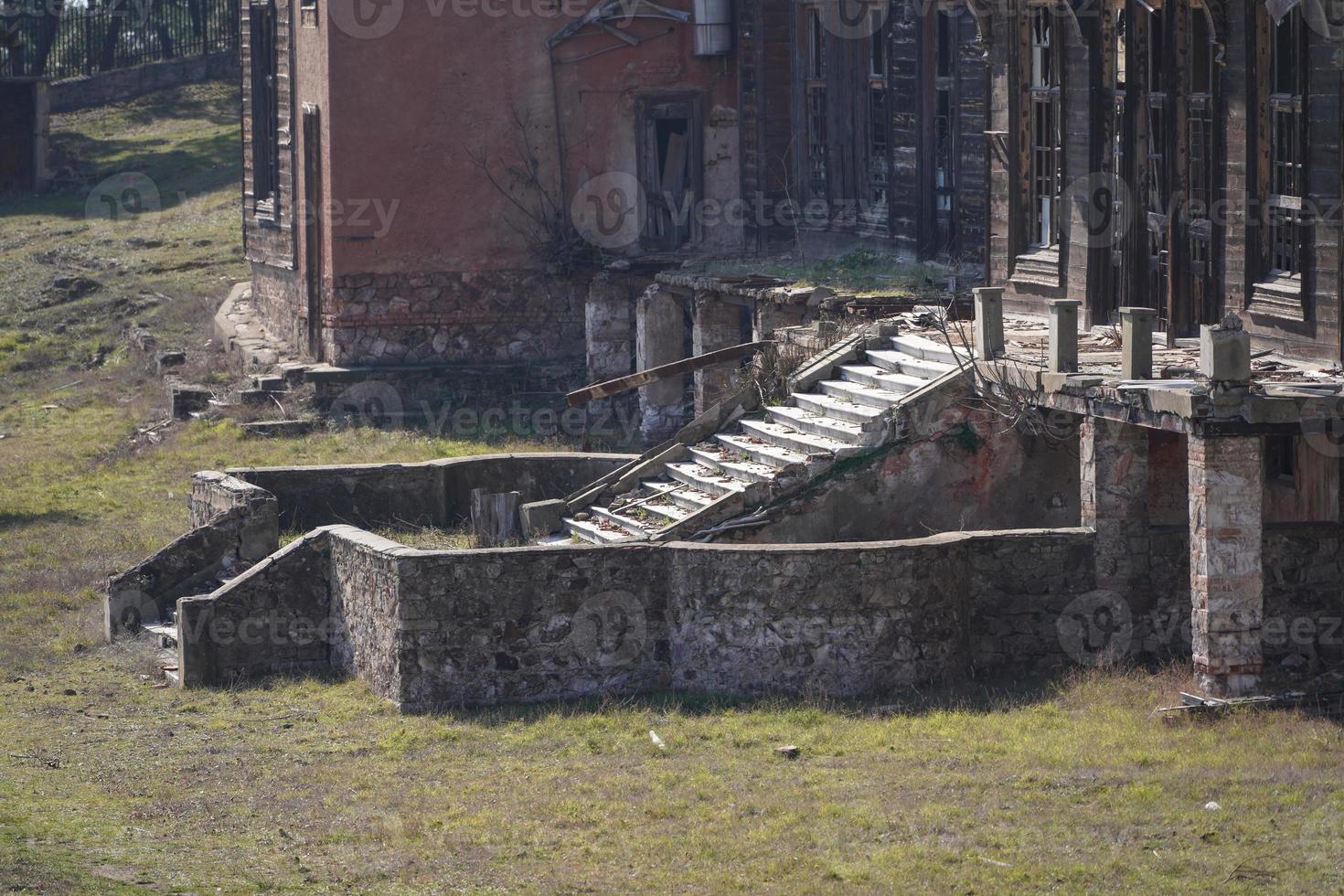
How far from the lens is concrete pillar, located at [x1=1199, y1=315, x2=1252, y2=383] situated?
533 inches

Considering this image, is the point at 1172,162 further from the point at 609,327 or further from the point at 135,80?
the point at 135,80

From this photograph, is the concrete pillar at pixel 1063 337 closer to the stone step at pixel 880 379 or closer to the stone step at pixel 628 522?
the stone step at pixel 880 379

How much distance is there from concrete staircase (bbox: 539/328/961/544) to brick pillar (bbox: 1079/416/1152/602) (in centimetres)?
181

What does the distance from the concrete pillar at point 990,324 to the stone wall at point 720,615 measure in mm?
1865

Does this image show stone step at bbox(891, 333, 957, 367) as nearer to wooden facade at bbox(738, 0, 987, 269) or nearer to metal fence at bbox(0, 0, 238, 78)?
wooden facade at bbox(738, 0, 987, 269)

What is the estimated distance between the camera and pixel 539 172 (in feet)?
88.8

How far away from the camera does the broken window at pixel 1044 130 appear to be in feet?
62.5

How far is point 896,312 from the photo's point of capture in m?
20.5

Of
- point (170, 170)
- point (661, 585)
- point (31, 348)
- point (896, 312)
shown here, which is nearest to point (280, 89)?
point (31, 348)

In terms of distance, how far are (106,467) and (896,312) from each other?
9990mm

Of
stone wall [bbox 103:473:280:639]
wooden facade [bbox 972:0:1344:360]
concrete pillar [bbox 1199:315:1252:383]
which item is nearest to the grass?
stone wall [bbox 103:473:280:639]

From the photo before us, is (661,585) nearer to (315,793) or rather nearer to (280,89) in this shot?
(315,793)

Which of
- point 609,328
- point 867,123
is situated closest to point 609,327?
point 609,328

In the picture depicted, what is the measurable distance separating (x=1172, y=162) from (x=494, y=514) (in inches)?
262
